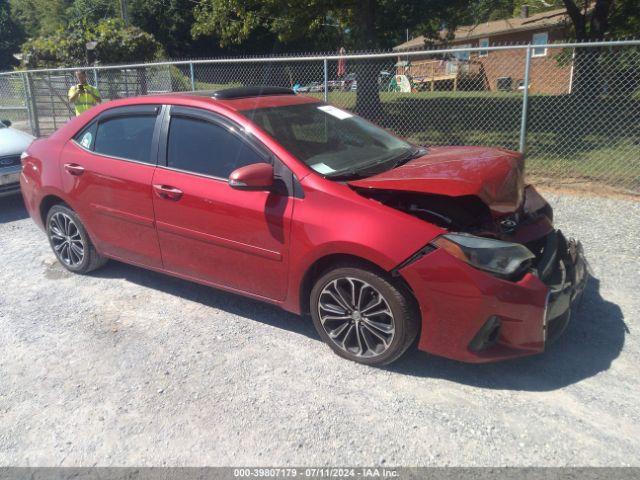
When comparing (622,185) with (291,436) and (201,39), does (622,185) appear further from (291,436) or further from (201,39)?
(201,39)

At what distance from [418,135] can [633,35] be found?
34.9 ft

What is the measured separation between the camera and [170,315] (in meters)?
4.41

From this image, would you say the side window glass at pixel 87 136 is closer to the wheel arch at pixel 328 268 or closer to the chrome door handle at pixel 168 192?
the chrome door handle at pixel 168 192

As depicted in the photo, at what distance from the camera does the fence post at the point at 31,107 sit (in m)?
12.4

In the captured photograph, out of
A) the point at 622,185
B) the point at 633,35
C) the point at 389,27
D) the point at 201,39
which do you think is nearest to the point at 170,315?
the point at 622,185

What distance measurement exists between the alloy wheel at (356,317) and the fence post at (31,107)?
1146cm

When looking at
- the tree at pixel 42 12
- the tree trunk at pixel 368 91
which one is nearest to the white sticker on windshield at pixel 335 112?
the tree trunk at pixel 368 91

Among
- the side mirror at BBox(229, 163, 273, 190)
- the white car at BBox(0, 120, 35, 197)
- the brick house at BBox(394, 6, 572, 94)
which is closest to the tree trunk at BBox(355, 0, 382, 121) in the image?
the brick house at BBox(394, 6, 572, 94)

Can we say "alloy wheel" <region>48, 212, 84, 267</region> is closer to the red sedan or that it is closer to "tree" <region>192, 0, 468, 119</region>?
the red sedan

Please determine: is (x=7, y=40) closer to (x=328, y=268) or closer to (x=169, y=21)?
(x=169, y=21)

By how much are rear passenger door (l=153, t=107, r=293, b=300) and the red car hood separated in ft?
2.24

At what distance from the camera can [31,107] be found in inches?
493

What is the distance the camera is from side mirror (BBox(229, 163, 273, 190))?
3.52m

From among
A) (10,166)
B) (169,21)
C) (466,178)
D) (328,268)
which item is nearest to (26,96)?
(10,166)
